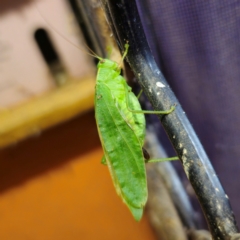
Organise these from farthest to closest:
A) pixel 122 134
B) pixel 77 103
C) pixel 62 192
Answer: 1. pixel 62 192
2. pixel 77 103
3. pixel 122 134

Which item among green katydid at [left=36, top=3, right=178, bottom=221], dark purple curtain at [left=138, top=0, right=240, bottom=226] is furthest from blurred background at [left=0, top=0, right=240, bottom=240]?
green katydid at [left=36, top=3, right=178, bottom=221]

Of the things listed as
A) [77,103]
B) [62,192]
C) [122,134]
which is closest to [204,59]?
[122,134]

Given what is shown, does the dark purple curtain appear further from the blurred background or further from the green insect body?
the green insect body

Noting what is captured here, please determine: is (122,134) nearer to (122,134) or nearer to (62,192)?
(122,134)

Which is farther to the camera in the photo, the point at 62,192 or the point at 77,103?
the point at 62,192

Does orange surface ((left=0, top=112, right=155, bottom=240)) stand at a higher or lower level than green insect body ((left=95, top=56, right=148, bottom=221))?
lower

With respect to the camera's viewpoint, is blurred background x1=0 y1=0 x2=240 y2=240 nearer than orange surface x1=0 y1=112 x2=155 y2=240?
Yes

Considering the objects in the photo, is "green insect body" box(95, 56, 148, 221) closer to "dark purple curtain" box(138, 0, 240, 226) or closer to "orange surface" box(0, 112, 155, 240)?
"dark purple curtain" box(138, 0, 240, 226)

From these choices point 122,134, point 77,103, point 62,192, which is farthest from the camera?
point 62,192
